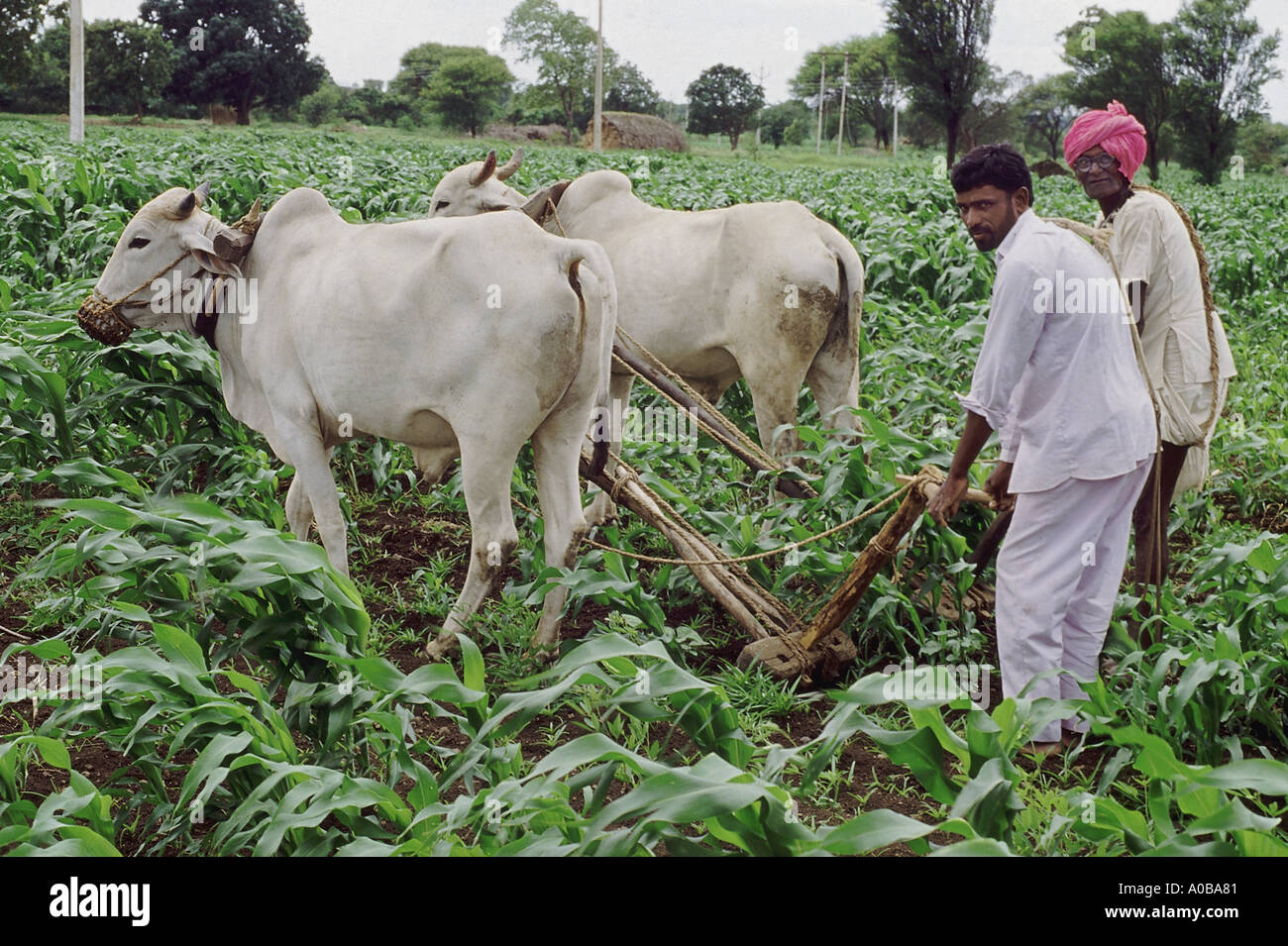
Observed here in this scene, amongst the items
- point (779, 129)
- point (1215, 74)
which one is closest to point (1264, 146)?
point (1215, 74)

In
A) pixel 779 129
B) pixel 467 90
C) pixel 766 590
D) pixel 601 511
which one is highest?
pixel 467 90

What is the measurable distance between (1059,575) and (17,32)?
153 ft

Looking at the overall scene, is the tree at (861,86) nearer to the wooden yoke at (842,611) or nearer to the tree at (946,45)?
the tree at (946,45)

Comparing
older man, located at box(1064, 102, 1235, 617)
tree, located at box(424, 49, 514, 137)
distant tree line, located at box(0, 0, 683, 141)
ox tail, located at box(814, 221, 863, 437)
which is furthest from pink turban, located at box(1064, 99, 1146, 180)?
tree, located at box(424, 49, 514, 137)

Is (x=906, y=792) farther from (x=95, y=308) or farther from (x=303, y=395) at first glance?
(x=95, y=308)

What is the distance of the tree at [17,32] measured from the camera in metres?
40.8

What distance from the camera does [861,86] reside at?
83625 mm

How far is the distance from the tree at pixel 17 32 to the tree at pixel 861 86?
51097mm

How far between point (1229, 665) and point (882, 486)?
1606 millimetres

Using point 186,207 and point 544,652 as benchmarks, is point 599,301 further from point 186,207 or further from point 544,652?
point 186,207

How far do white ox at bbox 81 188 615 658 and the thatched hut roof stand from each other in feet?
135

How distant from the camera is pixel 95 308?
4.91 meters
